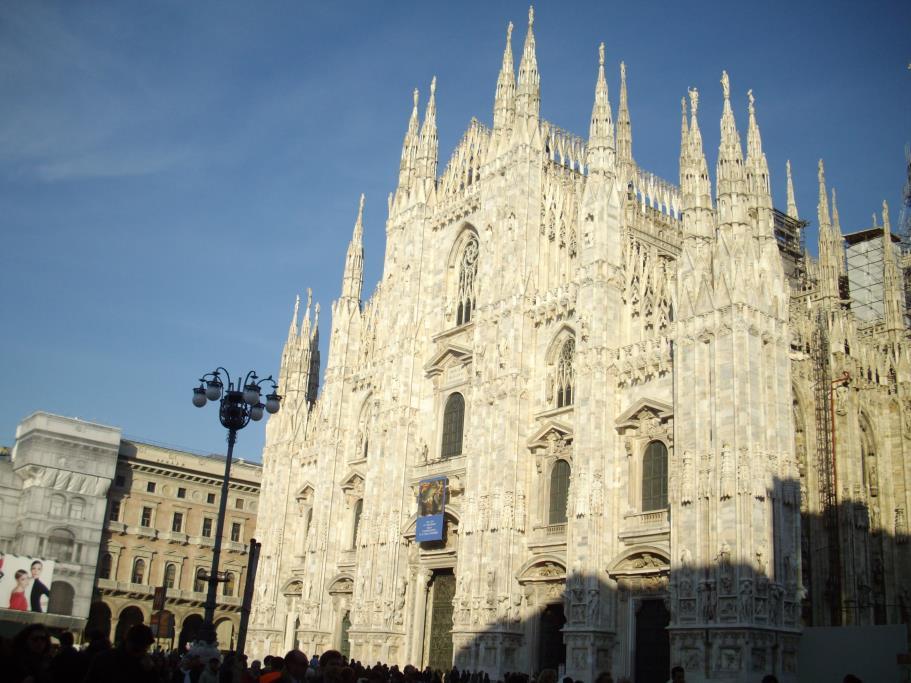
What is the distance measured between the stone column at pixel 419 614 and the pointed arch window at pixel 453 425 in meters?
4.85

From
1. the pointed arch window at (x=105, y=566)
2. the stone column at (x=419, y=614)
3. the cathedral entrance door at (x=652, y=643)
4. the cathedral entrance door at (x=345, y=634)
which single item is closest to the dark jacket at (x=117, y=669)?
the cathedral entrance door at (x=652, y=643)

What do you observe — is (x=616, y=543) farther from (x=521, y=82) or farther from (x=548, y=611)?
(x=521, y=82)

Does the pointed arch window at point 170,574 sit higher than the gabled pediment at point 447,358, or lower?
lower

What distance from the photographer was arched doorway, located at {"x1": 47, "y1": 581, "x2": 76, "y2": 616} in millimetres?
53094

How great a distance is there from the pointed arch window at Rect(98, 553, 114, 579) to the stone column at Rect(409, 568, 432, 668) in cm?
2583

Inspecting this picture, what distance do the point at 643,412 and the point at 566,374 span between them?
4.70 metres

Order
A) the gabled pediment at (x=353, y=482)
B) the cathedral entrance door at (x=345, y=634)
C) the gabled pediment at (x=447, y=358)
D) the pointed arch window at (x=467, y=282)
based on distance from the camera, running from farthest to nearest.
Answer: the gabled pediment at (x=353, y=482), the cathedral entrance door at (x=345, y=634), the pointed arch window at (x=467, y=282), the gabled pediment at (x=447, y=358)

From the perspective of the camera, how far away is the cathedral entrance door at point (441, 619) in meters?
37.3

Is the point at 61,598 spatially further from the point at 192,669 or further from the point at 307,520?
the point at 192,669

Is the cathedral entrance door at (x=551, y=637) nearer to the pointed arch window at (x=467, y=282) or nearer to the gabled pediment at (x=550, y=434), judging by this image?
the gabled pediment at (x=550, y=434)

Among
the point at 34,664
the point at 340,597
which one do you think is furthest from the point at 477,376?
the point at 34,664

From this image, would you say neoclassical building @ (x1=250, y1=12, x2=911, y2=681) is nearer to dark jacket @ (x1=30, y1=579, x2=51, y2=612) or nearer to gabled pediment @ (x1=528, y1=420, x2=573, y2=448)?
gabled pediment @ (x1=528, y1=420, x2=573, y2=448)

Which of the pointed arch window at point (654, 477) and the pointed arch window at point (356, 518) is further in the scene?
the pointed arch window at point (356, 518)

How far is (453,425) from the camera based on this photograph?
40438 millimetres
